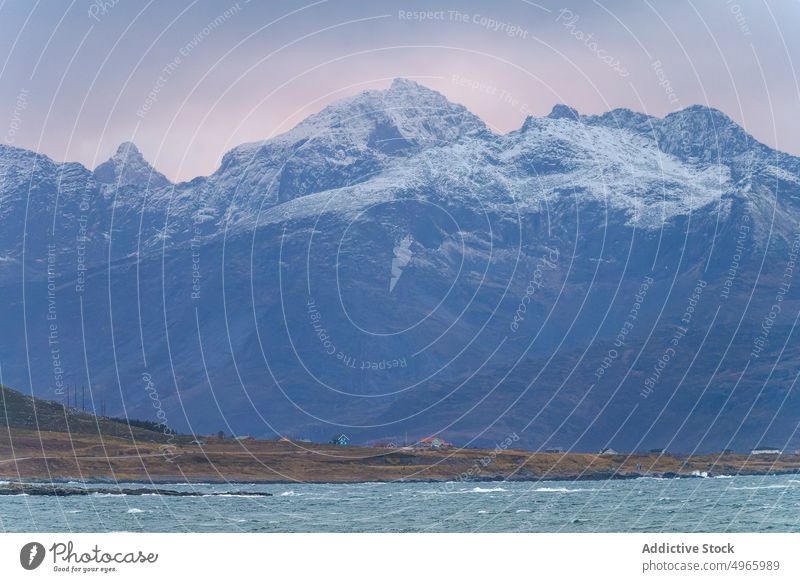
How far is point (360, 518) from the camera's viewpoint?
18412 cm

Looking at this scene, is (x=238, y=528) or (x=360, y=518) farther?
(x=360, y=518)

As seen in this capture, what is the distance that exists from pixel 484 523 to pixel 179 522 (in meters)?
Result: 35.7

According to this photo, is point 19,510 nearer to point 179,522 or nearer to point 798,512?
point 179,522

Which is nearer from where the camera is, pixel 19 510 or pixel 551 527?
pixel 551 527

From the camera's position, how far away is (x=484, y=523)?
576ft

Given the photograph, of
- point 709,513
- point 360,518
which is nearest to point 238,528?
point 360,518
